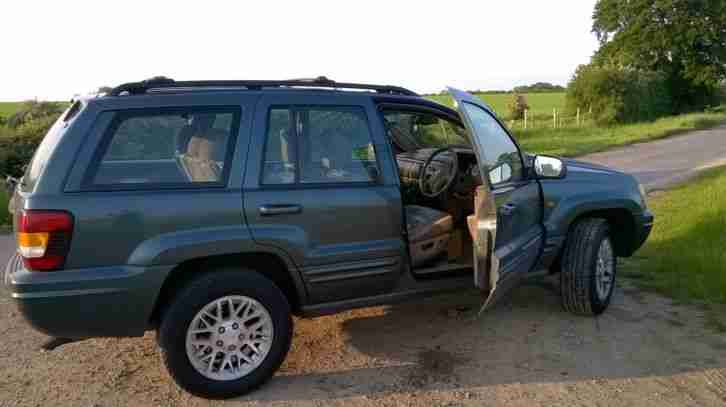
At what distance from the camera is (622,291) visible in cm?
563

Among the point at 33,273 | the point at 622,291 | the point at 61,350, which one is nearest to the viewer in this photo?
the point at 33,273

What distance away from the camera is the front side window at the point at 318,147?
3.85 meters

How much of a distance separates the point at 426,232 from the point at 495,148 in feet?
2.58

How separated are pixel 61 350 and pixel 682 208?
8.08 meters

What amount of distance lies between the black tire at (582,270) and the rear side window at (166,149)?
2.82 meters

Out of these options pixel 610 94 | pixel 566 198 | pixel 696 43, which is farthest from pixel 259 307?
pixel 696 43

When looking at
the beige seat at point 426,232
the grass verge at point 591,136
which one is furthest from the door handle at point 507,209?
the grass verge at point 591,136

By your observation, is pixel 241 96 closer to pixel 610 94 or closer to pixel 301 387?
pixel 301 387

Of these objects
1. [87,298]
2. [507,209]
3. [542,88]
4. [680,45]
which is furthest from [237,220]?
[542,88]

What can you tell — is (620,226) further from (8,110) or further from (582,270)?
(8,110)

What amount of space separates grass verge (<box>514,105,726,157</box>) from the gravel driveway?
1445cm

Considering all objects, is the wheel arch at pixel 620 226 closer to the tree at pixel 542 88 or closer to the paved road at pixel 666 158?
the paved road at pixel 666 158

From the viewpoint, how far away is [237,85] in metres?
3.98

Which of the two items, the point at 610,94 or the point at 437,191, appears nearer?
the point at 437,191
